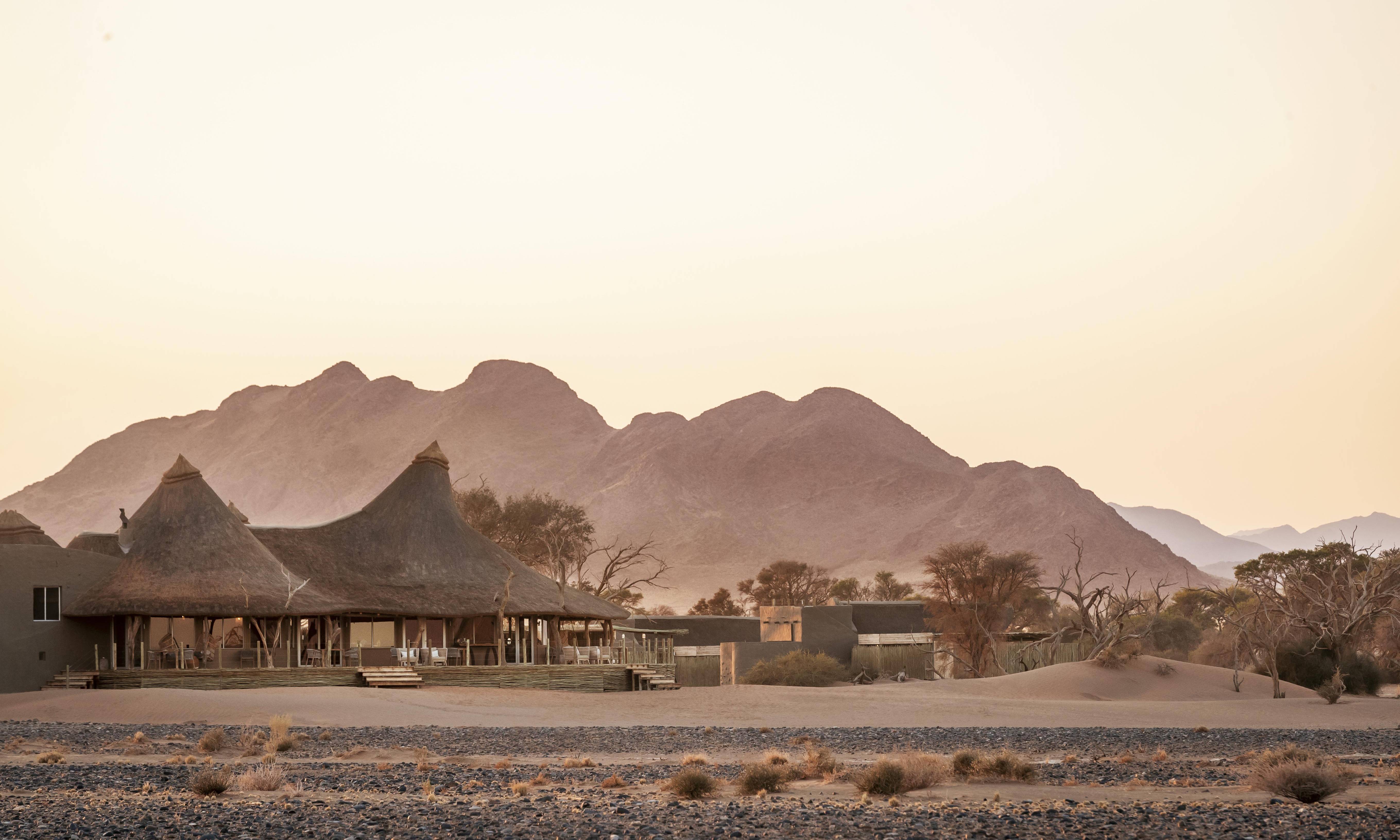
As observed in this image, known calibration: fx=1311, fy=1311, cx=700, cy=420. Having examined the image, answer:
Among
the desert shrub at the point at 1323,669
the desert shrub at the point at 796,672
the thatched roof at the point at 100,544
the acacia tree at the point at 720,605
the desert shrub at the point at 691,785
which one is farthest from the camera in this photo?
the acacia tree at the point at 720,605

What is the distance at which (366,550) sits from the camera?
136 feet

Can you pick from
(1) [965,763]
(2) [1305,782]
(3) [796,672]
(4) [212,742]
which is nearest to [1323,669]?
(3) [796,672]

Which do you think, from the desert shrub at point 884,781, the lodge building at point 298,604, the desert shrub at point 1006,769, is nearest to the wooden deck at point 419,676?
the lodge building at point 298,604

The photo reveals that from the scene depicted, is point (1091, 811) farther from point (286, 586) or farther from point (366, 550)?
point (366, 550)

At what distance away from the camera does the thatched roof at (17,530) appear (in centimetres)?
3997

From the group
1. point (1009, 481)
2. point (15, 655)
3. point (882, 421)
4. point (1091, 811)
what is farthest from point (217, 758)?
point (882, 421)

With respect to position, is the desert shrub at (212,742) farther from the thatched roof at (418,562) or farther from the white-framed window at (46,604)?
the thatched roof at (418,562)

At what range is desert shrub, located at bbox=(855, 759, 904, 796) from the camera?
48.6ft

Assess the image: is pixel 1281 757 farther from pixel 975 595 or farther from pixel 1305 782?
pixel 975 595

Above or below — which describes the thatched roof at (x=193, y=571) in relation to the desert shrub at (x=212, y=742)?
above

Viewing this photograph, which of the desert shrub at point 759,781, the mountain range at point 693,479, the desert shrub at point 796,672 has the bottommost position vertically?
the desert shrub at point 796,672

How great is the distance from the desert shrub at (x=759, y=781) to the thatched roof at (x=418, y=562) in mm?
24075

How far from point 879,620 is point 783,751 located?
93.8 feet

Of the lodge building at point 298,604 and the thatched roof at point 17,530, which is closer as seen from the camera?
the lodge building at point 298,604
